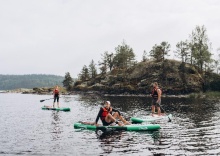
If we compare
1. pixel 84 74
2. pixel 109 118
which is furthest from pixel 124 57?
pixel 109 118

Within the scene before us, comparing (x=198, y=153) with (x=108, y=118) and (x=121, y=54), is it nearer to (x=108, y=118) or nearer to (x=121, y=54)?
(x=108, y=118)

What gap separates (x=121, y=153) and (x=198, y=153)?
4438mm

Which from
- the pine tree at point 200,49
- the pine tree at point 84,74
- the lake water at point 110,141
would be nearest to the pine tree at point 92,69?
the pine tree at point 84,74

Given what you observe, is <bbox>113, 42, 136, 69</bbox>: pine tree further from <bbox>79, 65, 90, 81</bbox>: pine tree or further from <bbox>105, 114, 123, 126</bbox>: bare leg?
<bbox>105, 114, 123, 126</bbox>: bare leg

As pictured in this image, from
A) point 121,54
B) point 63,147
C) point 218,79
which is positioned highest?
point 121,54

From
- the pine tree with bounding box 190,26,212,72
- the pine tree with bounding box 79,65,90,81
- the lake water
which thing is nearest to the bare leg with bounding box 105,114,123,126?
the lake water

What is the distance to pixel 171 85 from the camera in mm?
102188

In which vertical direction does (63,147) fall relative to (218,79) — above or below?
below

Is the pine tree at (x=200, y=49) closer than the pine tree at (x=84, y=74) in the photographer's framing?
Yes

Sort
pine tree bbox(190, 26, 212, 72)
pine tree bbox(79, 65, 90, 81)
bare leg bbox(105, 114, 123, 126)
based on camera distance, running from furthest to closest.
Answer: pine tree bbox(79, 65, 90, 81) < pine tree bbox(190, 26, 212, 72) < bare leg bbox(105, 114, 123, 126)

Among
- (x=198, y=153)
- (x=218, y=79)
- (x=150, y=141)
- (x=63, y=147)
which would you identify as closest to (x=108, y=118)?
(x=150, y=141)

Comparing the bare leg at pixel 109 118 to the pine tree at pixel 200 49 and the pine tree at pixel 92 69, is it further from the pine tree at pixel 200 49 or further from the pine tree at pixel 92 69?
the pine tree at pixel 92 69

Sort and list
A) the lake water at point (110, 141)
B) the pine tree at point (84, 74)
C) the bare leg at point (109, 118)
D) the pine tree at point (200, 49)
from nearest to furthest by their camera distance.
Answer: the lake water at point (110, 141)
the bare leg at point (109, 118)
the pine tree at point (200, 49)
the pine tree at point (84, 74)

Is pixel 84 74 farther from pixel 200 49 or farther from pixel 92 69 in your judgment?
pixel 200 49
